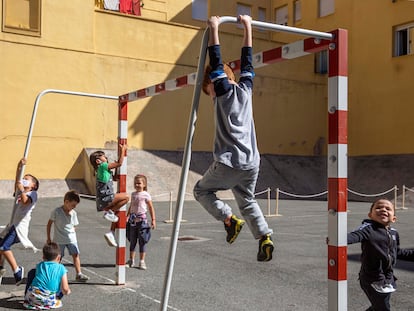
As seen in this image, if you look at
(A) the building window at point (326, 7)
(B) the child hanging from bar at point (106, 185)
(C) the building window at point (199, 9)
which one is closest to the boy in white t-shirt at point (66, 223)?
(B) the child hanging from bar at point (106, 185)

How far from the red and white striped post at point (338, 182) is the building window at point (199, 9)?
2605 centimetres

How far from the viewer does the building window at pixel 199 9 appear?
96.2 ft

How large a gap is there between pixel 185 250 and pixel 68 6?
597 inches

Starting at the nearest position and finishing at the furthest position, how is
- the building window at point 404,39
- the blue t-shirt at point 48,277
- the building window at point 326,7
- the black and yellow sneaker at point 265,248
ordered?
the black and yellow sneaker at point 265,248, the blue t-shirt at point 48,277, the building window at point 404,39, the building window at point 326,7

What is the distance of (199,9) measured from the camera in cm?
2953

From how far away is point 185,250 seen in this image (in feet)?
35.1

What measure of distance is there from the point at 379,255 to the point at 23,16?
20.3m

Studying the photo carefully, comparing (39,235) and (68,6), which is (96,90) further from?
(39,235)

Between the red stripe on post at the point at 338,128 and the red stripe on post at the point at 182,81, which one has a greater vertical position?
the red stripe on post at the point at 182,81

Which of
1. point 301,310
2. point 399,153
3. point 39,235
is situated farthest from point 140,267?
point 399,153

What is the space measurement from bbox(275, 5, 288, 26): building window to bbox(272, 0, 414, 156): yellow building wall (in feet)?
11.3

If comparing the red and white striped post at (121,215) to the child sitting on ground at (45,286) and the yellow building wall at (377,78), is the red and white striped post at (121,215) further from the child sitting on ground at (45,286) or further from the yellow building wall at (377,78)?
the yellow building wall at (377,78)

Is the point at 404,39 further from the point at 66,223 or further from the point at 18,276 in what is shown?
the point at 18,276

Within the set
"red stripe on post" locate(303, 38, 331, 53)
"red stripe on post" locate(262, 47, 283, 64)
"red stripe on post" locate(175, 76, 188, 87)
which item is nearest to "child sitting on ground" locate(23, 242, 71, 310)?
"red stripe on post" locate(175, 76, 188, 87)
